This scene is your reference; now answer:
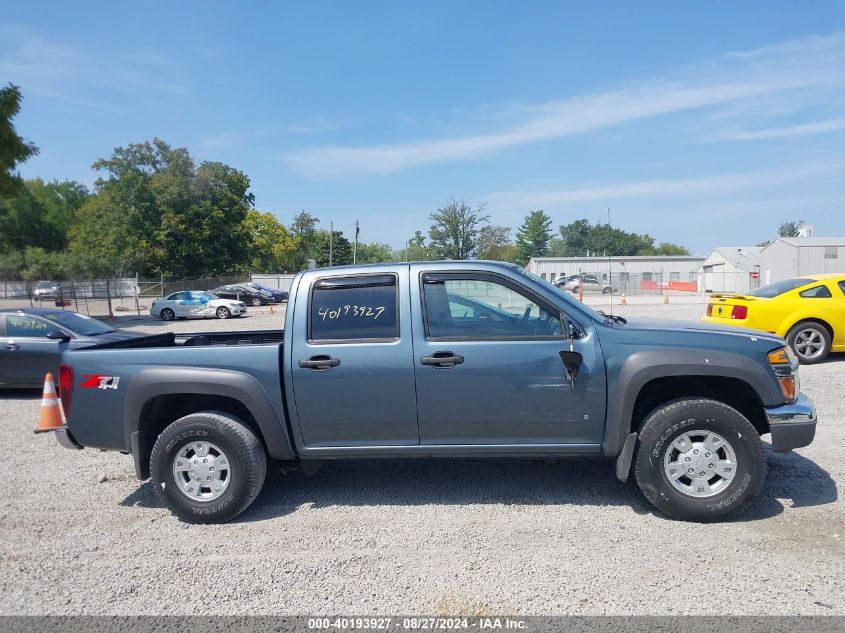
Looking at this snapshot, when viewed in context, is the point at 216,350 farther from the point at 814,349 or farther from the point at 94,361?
the point at 814,349

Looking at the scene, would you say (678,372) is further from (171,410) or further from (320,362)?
(171,410)

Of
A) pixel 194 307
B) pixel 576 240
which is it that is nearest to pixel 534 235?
pixel 576 240

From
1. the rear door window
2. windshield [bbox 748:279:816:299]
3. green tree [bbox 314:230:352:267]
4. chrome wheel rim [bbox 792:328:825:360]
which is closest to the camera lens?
the rear door window

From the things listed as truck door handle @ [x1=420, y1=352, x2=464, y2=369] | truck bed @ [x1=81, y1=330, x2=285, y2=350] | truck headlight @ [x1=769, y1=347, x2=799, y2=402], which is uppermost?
truck bed @ [x1=81, y1=330, x2=285, y2=350]

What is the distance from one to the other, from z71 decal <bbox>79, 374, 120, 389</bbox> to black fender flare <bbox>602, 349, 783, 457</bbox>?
→ 143 inches

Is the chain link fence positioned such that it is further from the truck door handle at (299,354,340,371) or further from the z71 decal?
the z71 decal

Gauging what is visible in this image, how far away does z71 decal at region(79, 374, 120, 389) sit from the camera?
461cm

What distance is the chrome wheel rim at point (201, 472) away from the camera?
4.52 meters

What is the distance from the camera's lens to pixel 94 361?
4.70 metres

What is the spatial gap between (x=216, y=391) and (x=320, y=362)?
80cm

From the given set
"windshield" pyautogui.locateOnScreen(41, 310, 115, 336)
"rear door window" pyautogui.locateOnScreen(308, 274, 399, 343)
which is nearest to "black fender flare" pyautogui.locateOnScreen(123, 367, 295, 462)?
"rear door window" pyautogui.locateOnScreen(308, 274, 399, 343)

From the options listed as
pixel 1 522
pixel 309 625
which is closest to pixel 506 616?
pixel 309 625

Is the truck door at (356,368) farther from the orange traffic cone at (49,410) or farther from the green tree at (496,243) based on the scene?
the green tree at (496,243)

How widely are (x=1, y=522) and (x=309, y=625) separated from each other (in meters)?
2.99
